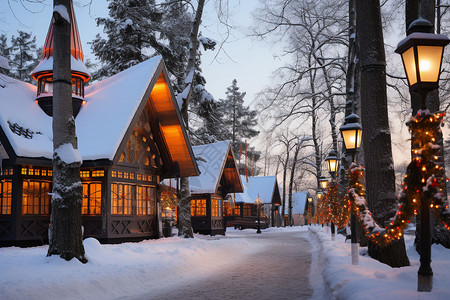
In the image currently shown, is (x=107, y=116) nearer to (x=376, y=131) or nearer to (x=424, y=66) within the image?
(x=376, y=131)

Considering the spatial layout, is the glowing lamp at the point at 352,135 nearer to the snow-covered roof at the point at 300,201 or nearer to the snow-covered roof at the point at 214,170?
the snow-covered roof at the point at 214,170

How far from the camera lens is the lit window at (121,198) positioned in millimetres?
18500

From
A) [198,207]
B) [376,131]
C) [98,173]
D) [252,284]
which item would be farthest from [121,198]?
[198,207]

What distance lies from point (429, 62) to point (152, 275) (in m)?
8.48

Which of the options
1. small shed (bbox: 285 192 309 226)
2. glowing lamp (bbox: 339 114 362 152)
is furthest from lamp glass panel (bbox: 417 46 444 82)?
small shed (bbox: 285 192 309 226)

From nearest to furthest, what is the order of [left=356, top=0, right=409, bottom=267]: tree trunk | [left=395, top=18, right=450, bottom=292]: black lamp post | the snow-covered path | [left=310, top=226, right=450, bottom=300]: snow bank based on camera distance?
[left=310, top=226, right=450, bottom=300]: snow bank
[left=395, top=18, right=450, bottom=292]: black lamp post
[left=356, top=0, right=409, bottom=267]: tree trunk
the snow-covered path

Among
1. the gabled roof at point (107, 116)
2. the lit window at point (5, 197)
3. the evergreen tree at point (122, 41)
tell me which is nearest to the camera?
the gabled roof at point (107, 116)

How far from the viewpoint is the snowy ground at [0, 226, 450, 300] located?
575 cm

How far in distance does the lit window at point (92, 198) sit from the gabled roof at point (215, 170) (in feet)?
36.6

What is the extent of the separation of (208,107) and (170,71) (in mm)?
5671

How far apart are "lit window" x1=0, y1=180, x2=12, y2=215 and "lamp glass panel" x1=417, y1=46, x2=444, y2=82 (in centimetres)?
1645

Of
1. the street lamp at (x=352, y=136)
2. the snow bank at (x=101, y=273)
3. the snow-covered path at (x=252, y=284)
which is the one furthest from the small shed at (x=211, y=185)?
the street lamp at (x=352, y=136)

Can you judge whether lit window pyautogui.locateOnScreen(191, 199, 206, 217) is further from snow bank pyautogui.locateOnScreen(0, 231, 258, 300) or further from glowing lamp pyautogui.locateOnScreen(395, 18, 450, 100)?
glowing lamp pyautogui.locateOnScreen(395, 18, 450, 100)

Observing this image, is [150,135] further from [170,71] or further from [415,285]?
[415,285]
